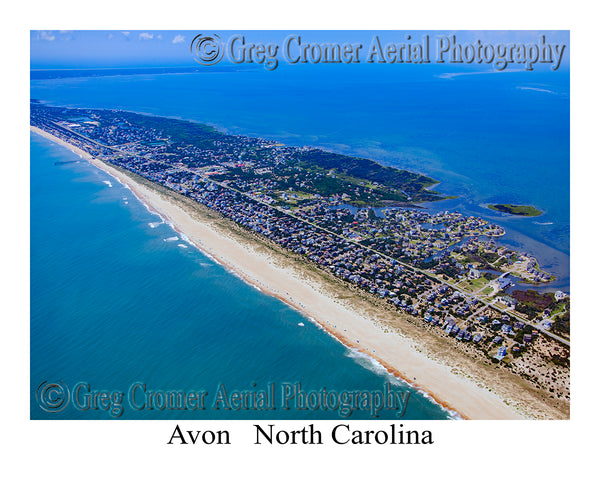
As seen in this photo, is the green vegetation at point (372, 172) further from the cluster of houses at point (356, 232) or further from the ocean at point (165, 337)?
the ocean at point (165, 337)

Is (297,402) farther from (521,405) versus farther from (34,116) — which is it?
(34,116)

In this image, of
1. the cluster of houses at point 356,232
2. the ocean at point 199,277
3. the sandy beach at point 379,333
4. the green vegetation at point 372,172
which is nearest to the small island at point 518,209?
the ocean at point 199,277

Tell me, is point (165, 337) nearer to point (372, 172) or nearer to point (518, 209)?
point (372, 172)

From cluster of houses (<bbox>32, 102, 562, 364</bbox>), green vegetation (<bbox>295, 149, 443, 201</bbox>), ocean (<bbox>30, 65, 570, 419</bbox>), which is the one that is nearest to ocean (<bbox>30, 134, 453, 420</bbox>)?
ocean (<bbox>30, 65, 570, 419</bbox>)

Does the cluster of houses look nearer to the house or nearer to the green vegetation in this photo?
the house

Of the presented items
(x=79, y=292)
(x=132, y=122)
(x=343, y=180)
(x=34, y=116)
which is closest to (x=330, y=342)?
(x=79, y=292)

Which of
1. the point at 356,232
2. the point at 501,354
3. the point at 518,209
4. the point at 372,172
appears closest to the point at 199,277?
the point at 356,232
